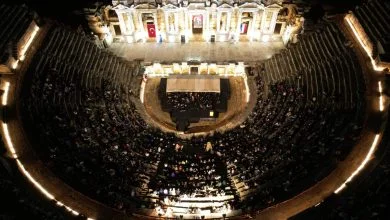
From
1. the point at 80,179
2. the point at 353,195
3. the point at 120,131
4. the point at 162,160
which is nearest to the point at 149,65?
the point at 120,131

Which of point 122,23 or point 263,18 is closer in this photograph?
point 263,18

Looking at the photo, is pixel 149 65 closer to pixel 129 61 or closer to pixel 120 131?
pixel 129 61

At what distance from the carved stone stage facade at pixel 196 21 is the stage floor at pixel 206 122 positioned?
596cm

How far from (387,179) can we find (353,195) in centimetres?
238

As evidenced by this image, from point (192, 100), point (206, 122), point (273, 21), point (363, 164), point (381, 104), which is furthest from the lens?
point (273, 21)

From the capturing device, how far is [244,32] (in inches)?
1774

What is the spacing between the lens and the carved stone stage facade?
137 feet

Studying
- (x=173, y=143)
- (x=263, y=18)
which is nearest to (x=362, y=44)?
(x=263, y=18)

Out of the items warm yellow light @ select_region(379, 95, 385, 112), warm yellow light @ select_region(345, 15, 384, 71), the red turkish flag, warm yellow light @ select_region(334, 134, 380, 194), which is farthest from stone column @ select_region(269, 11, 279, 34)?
warm yellow light @ select_region(334, 134, 380, 194)

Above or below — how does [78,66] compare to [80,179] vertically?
above

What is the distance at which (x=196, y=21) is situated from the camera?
44.2 meters

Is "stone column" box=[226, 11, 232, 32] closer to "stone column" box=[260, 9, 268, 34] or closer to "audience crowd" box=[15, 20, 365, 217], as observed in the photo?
"stone column" box=[260, 9, 268, 34]

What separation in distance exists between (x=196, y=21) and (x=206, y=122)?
481 inches

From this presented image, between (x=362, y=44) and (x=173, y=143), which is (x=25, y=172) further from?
(x=362, y=44)
